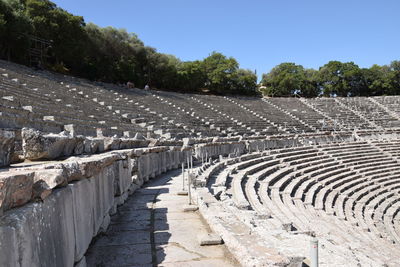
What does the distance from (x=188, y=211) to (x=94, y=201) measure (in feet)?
7.11

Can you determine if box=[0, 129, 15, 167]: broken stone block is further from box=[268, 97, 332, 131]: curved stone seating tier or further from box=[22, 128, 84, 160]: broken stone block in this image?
box=[268, 97, 332, 131]: curved stone seating tier

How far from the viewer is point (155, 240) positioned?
4.09 meters

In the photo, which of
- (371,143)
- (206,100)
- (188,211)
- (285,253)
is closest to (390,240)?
(188,211)

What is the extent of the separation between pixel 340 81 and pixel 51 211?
196 feet

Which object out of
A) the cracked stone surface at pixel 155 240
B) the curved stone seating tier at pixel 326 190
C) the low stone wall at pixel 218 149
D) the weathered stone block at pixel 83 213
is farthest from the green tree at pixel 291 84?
the weathered stone block at pixel 83 213

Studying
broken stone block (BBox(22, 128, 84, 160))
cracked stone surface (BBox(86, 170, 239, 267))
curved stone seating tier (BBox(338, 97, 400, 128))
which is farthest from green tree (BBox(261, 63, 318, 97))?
broken stone block (BBox(22, 128, 84, 160))

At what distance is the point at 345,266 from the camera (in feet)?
11.5

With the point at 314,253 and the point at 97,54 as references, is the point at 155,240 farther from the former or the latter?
the point at 97,54

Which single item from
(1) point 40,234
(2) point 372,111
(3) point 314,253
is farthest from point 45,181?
(2) point 372,111

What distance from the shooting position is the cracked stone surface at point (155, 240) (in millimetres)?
3413

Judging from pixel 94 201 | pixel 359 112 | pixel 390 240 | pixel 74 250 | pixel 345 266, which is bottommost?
pixel 390 240

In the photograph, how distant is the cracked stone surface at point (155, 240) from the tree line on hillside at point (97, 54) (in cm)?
2165

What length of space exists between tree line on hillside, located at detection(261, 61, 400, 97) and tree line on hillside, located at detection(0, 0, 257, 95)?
9.02 m

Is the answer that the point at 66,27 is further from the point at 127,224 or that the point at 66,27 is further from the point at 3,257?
the point at 3,257
